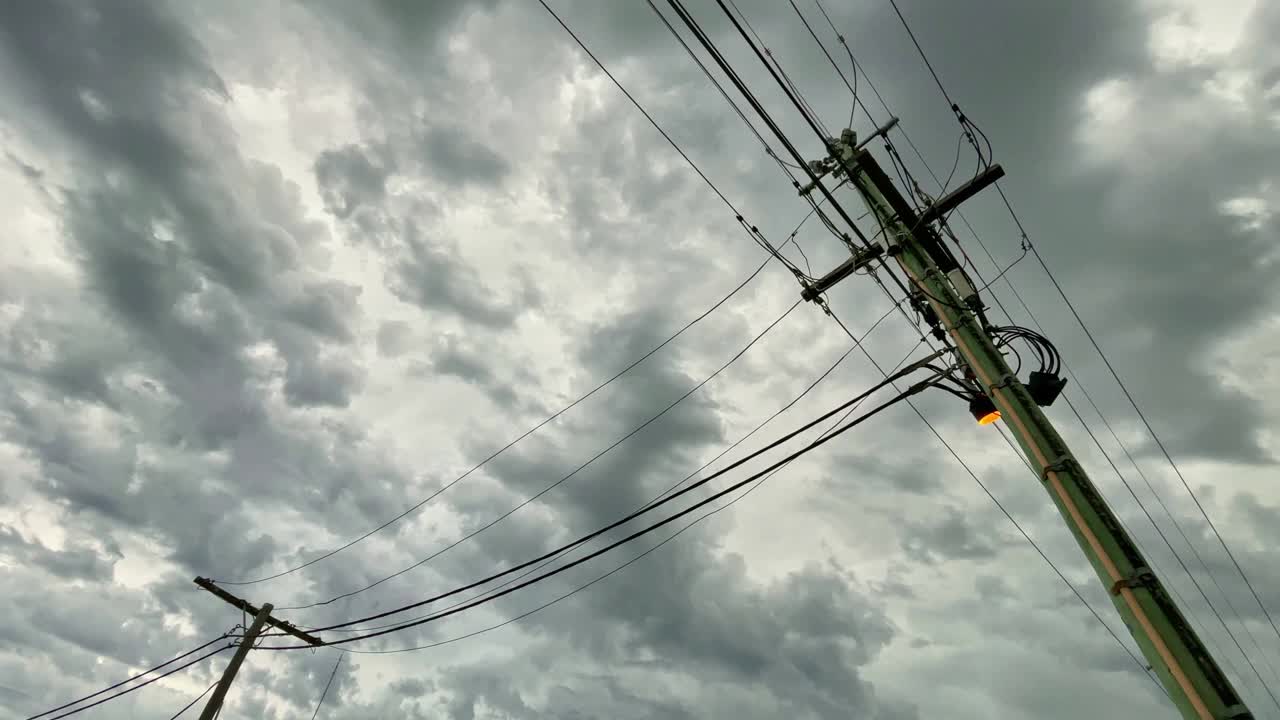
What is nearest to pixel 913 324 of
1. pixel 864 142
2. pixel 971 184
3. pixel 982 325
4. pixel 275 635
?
pixel 982 325

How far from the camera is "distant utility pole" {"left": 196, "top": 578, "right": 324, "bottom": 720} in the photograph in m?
15.1

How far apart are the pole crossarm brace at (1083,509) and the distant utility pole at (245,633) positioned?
18.2m

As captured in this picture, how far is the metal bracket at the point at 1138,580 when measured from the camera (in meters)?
5.09

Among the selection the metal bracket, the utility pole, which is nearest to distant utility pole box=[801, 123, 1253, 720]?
the metal bracket

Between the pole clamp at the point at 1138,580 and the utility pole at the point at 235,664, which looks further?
the utility pole at the point at 235,664

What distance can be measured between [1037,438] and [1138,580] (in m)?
1.46

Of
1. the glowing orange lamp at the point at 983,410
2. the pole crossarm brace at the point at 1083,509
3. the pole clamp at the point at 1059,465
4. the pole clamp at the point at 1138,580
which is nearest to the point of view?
the pole crossarm brace at the point at 1083,509

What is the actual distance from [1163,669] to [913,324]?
4.68m

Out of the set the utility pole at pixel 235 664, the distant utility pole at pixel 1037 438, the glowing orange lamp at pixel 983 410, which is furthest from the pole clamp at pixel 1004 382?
the utility pole at pixel 235 664

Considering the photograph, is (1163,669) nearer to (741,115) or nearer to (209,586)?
(741,115)

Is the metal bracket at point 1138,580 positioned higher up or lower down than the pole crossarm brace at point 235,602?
lower down

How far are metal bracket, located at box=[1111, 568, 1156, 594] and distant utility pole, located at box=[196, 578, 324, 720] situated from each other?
18.6 m

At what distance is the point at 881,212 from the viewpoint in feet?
29.1

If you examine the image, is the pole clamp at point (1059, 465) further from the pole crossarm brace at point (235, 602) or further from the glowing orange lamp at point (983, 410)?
the pole crossarm brace at point (235, 602)
